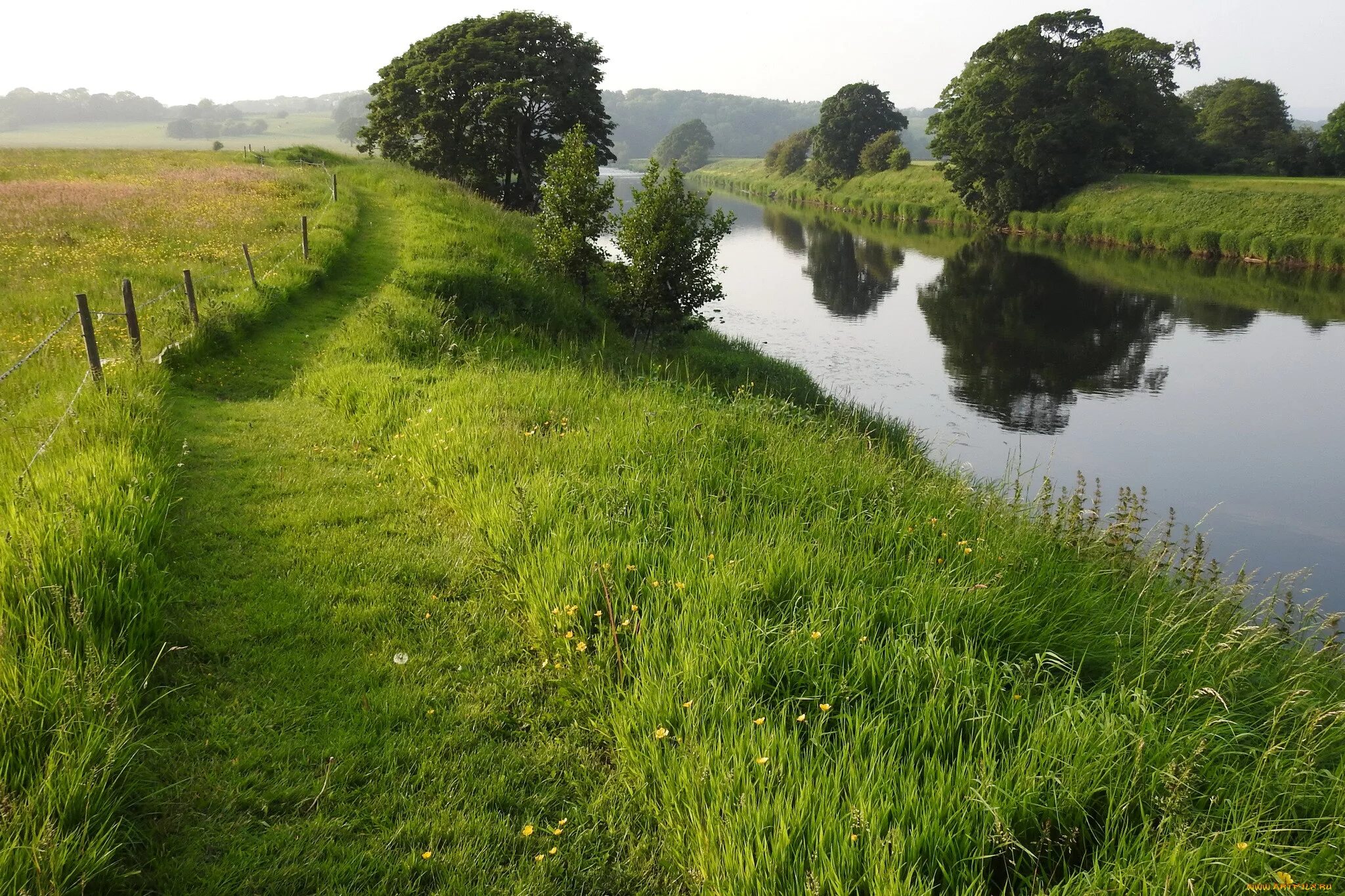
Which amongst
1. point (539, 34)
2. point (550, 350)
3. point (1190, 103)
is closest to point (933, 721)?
point (550, 350)

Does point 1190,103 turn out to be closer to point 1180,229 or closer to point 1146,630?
point 1180,229

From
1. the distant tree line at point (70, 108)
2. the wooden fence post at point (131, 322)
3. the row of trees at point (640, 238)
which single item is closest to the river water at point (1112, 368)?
the row of trees at point (640, 238)

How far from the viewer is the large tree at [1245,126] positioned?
175 feet

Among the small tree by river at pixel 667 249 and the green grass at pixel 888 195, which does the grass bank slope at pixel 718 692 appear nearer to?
the small tree by river at pixel 667 249

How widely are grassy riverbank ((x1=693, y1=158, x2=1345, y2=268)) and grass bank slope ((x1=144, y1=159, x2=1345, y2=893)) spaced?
40.8 metres

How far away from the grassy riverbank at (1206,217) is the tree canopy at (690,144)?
98.8 m

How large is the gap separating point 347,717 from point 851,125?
88.9m

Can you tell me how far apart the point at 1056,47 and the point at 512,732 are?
64.3 metres

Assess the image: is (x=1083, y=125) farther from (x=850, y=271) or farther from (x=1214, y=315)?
(x=1214, y=315)

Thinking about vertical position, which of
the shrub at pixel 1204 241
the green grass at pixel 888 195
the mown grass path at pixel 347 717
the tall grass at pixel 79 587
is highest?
the green grass at pixel 888 195

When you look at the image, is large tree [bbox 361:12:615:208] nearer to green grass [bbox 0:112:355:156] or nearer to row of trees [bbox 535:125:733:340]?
row of trees [bbox 535:125:733:340]

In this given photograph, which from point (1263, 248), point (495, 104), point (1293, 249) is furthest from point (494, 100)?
point (1293, 249)

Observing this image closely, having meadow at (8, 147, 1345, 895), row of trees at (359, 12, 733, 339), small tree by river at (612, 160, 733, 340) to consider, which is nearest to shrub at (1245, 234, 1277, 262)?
row of trees at (359, 12, 733, 339)

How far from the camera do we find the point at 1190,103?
66.8m
